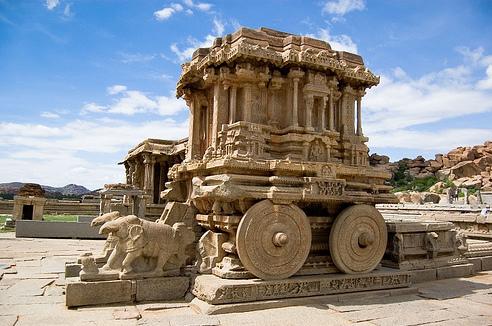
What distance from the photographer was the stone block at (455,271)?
9.14m

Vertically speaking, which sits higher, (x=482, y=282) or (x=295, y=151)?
(x=295, y=151)

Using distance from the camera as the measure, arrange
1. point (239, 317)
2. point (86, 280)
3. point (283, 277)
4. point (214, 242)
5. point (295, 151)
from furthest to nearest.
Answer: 1. point (295, 151)
2. point (214, 242)
3. point (283, 277)
4. point (86, 280)
5. point (239, 317)

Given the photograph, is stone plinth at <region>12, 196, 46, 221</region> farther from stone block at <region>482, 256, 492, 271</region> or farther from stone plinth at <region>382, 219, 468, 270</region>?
stone block at <region>482, 256, 492, 271</region>

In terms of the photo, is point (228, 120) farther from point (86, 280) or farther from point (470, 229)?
point (470, 229)

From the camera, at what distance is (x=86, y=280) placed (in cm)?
602

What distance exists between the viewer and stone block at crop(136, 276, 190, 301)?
249 inches

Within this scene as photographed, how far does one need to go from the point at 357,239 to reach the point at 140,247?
3.76 metres

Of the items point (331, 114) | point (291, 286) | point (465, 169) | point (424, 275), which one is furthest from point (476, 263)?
point (465, 169)

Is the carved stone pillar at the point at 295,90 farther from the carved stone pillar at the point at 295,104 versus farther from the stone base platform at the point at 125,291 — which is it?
the stone base platform at the point at 125,291

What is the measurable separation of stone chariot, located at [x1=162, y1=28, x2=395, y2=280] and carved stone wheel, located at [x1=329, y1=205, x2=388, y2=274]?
0.06ft

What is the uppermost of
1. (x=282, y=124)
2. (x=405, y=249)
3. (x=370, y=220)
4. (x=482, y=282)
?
(x=282, y=124)

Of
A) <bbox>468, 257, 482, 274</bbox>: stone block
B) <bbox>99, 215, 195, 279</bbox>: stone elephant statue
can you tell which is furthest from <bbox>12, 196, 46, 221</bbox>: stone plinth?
<bbox>468, 257, 482, 274</bbox>: stone block

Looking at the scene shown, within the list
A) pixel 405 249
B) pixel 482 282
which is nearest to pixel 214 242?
pixel 405 249

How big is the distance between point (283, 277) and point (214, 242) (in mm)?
1309
